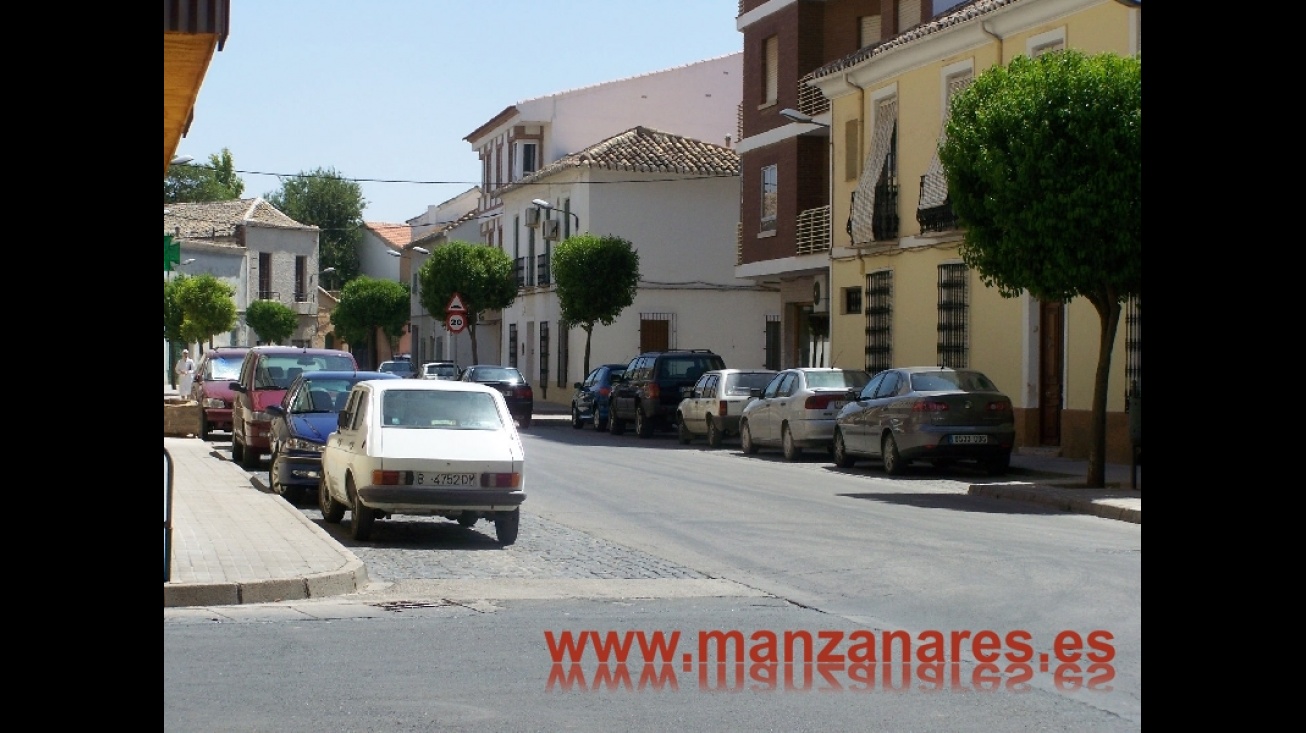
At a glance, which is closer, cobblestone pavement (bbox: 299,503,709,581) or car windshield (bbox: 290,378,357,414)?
cobblestone pavement (bbox: 299,503,709,581)

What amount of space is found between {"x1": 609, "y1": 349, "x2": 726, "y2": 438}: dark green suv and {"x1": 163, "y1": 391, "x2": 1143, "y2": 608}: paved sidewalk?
12.3m

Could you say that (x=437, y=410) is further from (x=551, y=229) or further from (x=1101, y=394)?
(x=551, y=229)

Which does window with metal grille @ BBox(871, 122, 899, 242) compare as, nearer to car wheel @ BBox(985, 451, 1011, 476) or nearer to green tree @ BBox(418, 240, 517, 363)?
car wheel @ BBox(985, 451, 1011, 476)

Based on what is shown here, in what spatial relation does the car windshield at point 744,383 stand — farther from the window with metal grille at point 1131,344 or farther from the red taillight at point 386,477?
the red taillight at point 386,477

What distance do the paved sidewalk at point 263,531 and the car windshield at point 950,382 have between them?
1328mm

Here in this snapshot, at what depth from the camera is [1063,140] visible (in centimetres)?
1941

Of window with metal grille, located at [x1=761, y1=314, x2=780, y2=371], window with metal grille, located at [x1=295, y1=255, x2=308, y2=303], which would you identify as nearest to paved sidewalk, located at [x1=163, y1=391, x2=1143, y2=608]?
window with metal grille, located at [x1=761, y1=314, x2=780, y2=371]

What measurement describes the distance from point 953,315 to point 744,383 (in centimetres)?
428

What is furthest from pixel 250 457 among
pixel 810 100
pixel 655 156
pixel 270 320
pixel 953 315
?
pixel 270 320

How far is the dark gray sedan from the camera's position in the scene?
889 inches

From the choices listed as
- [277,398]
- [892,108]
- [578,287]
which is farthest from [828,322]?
[277,398]

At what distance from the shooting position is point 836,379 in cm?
2791

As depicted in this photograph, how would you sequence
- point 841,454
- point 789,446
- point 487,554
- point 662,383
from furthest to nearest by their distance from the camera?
1. point 662,383
2. point 789,446
3. point 841,454
4. point 487,554

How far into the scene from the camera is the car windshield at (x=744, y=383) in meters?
31.8
